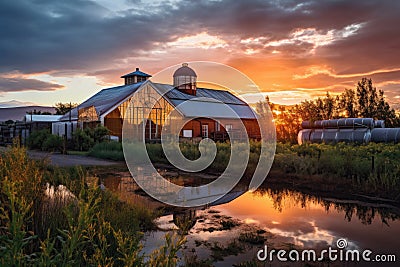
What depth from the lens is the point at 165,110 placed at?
2450 cm

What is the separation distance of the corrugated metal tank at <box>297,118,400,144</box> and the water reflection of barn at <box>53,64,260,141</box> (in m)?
6.38

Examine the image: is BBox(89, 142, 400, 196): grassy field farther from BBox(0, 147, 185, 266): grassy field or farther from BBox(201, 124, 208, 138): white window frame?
BBox(201, 124, 208, 138): white window frame

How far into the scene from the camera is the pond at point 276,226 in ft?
13.8

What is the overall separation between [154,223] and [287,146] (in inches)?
305

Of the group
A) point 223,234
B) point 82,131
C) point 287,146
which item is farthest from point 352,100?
point 223,234

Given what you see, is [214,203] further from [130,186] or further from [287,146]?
[287,146]

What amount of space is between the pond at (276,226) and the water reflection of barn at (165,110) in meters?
15.9

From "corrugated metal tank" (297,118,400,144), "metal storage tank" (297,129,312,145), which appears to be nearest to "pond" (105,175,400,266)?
"corrugated metal tank" (297,118,400,144)

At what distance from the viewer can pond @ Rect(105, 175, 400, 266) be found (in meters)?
4.20

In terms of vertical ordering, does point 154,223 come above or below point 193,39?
below

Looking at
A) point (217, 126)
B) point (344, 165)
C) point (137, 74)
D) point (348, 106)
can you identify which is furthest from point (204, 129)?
point (344, 165)

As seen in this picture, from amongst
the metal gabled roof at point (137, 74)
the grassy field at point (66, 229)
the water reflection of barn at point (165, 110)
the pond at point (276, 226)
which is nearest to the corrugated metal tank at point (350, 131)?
the water reflection of barn at point (165, 110)

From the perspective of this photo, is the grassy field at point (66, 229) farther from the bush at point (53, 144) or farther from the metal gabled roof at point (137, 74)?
the metal gabled roof at point (137, 74)

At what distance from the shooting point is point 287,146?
11883 millimetres
